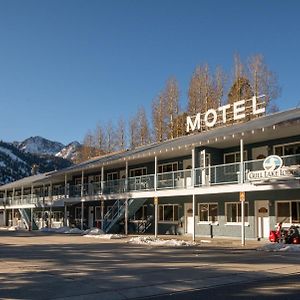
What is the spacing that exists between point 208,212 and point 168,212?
15.4 feet

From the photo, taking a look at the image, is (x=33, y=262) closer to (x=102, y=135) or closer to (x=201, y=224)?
(x=201, y=224)

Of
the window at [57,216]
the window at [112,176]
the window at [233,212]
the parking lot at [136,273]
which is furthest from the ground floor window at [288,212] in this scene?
the window at [57,216]

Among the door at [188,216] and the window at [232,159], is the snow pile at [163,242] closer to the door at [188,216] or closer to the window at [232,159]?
the window at [232,159]

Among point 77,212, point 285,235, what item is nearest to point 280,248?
point 285,235

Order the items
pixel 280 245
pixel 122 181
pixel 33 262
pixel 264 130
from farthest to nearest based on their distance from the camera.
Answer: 1. pixel 122 181
2. pixel 264 130
3. pixel 280 245
4. pixel 33 262

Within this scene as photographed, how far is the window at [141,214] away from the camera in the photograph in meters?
39.4

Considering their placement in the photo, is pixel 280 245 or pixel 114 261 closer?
pixel 114 261

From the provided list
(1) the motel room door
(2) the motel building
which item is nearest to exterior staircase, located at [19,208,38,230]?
(2) the motel building

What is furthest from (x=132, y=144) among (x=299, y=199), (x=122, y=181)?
(x=299, y=199)

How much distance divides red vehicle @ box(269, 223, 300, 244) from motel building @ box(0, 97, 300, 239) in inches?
65.0

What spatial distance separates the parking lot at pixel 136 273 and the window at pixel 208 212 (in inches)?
474

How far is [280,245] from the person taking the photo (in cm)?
2228

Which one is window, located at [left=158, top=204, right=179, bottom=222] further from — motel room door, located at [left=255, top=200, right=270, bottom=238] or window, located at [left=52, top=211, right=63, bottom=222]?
window, located at [left=52, top=211, right=63, bottom=222]

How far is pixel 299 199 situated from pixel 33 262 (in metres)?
15.2
